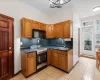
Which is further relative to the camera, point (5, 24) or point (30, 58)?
point (30, 58)

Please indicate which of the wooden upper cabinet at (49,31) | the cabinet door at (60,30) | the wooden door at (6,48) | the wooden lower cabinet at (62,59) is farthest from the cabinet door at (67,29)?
the wooden door at (6,48)

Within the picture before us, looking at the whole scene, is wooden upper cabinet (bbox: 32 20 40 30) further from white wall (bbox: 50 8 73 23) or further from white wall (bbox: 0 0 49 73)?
white wall (bbox: 50 8 73 23)

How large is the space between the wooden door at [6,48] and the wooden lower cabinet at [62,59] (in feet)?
5.60

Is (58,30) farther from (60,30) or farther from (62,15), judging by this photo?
(62,15)

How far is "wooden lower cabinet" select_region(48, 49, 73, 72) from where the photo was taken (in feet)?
9.14

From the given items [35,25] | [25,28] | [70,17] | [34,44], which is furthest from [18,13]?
[70,17]

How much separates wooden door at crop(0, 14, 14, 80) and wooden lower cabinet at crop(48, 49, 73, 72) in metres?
1.71

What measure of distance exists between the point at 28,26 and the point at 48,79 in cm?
212

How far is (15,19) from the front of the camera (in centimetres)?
265

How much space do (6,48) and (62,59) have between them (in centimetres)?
211

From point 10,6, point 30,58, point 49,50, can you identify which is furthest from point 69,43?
point 10,6

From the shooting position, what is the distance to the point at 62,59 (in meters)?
2.93

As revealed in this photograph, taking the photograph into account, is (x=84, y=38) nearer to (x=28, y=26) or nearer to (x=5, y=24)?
(x=28, y=26)

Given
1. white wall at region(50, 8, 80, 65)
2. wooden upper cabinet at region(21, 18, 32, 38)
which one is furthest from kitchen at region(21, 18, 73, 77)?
white wall at region(50, 8, 80, 65)
